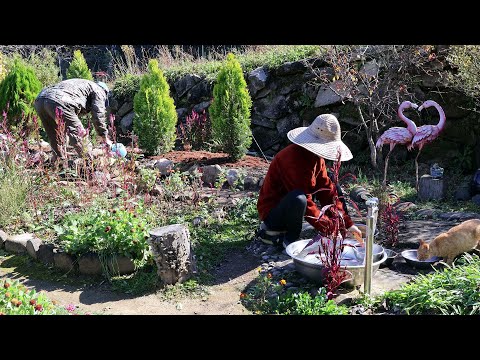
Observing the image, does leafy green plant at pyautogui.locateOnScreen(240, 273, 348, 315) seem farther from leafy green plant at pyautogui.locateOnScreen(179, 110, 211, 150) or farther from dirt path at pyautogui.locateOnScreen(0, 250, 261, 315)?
leafy green plant at pyautogui.locateOnScreen(179, 110, 211, 150)

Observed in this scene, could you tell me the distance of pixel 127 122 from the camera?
11445 mm

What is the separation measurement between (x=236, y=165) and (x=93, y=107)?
2.22 metres

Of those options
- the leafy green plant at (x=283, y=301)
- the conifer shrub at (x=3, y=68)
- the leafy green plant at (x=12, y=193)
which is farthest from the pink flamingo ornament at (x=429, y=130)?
the conifer shrub at (x=3, y=68)

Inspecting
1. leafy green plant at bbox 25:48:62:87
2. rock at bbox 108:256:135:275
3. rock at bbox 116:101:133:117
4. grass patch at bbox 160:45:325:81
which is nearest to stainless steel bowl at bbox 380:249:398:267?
rock at bbox 108:256:135:275

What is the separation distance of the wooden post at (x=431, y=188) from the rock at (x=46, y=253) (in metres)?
4.35

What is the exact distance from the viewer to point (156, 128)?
880cm

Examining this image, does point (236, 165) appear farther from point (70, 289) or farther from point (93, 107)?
point (70, 289)

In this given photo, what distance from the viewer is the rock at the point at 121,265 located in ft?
14.9

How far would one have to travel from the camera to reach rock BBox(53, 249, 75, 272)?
4.72 metres

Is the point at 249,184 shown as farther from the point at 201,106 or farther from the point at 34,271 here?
the point at 201,106

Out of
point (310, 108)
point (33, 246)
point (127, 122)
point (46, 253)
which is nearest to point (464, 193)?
point (310, 108)

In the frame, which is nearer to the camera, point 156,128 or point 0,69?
point 156,128

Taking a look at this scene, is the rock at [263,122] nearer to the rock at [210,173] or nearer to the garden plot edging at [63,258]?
the rock at [210,173]
